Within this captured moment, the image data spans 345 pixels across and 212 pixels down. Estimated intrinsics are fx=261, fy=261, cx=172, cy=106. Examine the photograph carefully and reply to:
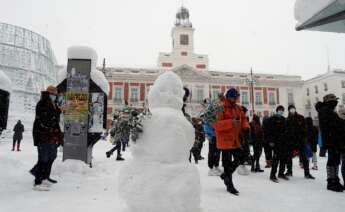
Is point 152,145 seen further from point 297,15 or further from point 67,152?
point 67,152

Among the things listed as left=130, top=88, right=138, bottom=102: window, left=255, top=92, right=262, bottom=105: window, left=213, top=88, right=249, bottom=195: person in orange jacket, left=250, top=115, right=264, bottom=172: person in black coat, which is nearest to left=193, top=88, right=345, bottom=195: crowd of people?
left=213, top=88, right=249, bottom=195: person in orange jacket

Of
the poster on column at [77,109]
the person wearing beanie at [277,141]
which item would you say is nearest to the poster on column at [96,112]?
the poster on column at [77,109]

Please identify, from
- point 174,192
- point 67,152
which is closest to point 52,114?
point 67,152

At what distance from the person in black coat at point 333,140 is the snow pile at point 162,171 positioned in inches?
124

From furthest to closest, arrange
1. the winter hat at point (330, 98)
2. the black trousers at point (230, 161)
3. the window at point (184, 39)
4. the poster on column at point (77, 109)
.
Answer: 1. the window at point (184, 39)
2. the poster on column at point (77, 109)
3. the winter hat at point (330, 98)
4. the black trousers at point (230, 161)

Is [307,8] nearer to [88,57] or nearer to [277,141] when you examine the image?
[277,141]

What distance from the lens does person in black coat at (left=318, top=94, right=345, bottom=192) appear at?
4566mm

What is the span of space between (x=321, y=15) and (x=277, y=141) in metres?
3.33

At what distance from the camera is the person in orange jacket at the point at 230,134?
4.25 metres

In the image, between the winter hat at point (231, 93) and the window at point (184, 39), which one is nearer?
the winter hat at point (231, 93)

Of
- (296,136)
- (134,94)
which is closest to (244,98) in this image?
(134,94)

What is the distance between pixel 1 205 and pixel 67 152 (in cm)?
308

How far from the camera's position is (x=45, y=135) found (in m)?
4.32

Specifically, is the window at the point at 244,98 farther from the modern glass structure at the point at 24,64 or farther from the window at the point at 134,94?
the modern glass structure at the point at 24,64
